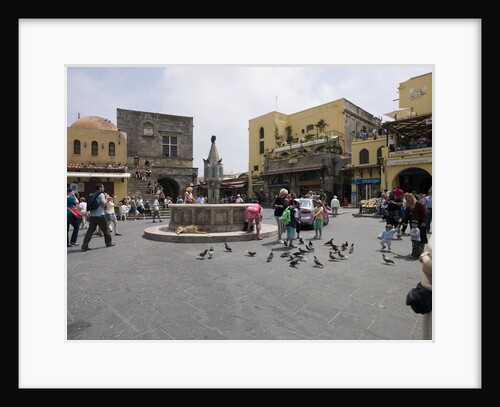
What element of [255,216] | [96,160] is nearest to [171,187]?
[96,160]

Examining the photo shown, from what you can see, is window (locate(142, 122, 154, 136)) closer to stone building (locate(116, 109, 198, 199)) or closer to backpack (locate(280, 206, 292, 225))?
stone building (locate(116, 109, 198, 199))

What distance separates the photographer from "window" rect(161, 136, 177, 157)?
26891 mm

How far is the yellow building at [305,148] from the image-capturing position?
84.9ft

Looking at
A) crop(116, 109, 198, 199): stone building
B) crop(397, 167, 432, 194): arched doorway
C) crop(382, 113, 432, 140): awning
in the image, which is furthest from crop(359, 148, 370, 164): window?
crop(116, 109, 198, 199): stone building

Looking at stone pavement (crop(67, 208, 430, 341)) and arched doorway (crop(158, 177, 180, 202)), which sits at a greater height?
arched doorway (crop(158, 177, 180, 202))

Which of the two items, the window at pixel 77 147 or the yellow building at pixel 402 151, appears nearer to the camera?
the yellow building at pixel 402 151

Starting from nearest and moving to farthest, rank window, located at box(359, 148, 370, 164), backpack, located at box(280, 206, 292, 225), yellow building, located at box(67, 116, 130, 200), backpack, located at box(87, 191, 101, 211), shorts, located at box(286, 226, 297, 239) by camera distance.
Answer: backpack, located at box(87, 191, 101, 211) < backpack, located at box(280, 206, 292, 225) < shorts, located at box(286, 226, 297, 239) < yellow building, located at box(67, 116, 130, 200) < window, located at box(359, 148, 370, 164)

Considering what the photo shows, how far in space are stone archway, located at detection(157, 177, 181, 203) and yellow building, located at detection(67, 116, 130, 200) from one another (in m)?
5.01

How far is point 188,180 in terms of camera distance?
2673cm

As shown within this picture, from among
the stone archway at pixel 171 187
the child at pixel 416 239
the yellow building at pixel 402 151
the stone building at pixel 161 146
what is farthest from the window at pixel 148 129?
the child at pixel 416 239

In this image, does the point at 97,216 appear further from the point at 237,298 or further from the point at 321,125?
the point at 321,125

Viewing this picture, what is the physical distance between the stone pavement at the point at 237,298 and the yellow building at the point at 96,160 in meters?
17.1

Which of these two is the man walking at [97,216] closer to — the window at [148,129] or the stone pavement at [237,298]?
the stone pavement at [237,298]
